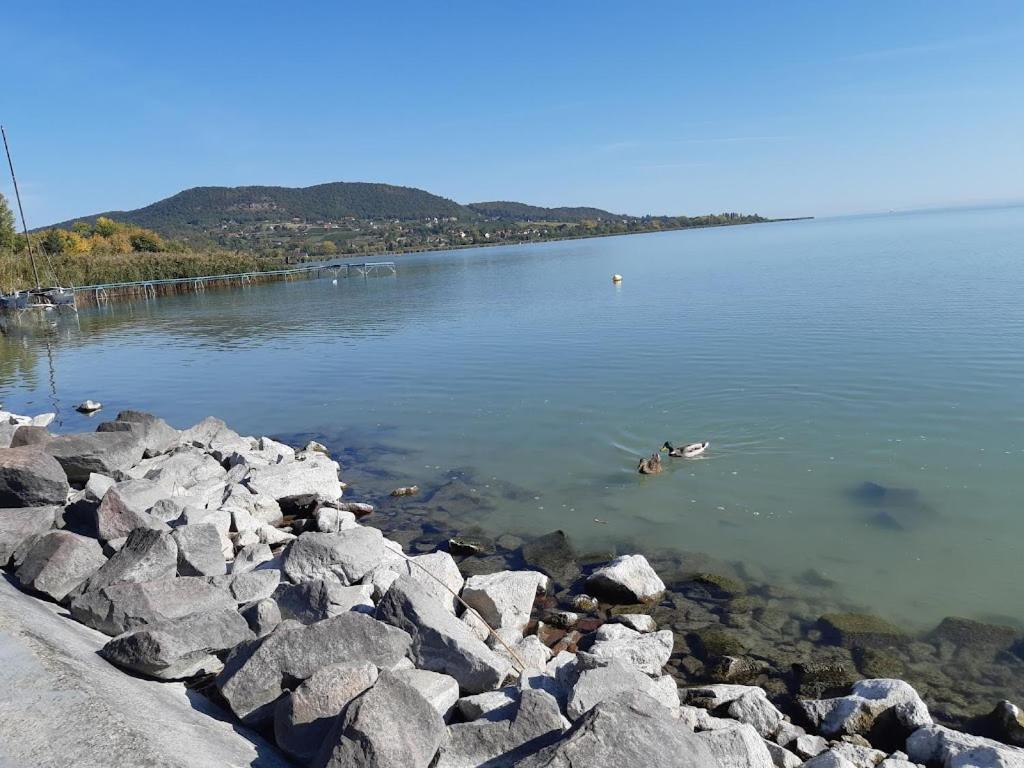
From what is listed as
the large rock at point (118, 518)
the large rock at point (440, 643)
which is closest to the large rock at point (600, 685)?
the large rock at point (440, 643)

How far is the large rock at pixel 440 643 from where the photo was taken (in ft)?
17.9

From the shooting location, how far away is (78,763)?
3482 mm

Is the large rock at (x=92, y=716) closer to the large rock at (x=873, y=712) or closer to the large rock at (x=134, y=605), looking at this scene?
the large rock at (x=134, y=605)

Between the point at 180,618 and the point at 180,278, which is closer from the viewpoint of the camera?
the point at 180,618

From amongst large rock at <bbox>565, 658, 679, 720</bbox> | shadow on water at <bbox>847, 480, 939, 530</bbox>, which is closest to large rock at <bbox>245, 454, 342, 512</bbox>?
large rock at <bbox>565, 658, 679, 720</bbox>

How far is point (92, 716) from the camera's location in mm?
3842

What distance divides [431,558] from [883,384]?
42.1 ft

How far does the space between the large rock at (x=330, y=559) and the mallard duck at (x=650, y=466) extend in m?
5.69

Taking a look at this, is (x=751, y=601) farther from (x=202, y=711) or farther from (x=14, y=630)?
(x=14, y=630)

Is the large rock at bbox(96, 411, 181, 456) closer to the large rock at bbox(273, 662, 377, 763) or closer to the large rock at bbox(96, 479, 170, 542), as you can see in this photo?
the large rock at bbox(96, 479, 170, 542)

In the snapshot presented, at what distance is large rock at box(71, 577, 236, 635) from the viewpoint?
6039 millimetres

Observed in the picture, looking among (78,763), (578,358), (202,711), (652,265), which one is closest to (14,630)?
(202,711)

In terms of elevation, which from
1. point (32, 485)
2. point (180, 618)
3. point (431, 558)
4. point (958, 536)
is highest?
point (32, 485)

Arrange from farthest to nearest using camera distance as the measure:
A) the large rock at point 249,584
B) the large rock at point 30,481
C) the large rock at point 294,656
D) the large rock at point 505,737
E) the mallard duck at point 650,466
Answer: the mallard duck at point 650,466, the large rock at point 30,481, the large rock at point 249,584, the large rock at point 294,656, the large rock at point 505,737
